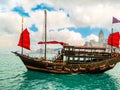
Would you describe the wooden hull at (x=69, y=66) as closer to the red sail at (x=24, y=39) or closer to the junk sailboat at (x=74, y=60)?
the junk sailboat at (x=74, y=60)

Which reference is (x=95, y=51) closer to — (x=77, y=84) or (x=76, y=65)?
(x=76, y=65)

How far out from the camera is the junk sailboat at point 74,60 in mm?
33781

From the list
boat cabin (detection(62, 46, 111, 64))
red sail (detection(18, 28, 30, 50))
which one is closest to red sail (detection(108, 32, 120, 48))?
boat cabin (detection(62, 46, 111, 64))

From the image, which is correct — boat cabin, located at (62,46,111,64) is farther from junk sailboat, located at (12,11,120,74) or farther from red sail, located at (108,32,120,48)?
red sail, located at (108,32,120,48)

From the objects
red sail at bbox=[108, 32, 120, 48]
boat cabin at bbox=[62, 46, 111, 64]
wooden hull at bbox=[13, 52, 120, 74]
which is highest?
red sail at bbox=[108, 32, 120, 48]

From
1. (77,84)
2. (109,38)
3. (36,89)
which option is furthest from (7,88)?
(109,38)

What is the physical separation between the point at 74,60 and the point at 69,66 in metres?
1.59

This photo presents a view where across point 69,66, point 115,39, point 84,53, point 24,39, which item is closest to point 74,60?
point 69,66

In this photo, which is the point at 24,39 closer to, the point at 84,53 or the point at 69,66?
the point at 69,66

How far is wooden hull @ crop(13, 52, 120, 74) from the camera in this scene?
33.7 metres

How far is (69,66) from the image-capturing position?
111 feet

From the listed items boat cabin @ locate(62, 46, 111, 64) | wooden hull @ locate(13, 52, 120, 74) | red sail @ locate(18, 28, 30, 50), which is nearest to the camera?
wooden hull @ locate(13, 52, 120, 74)

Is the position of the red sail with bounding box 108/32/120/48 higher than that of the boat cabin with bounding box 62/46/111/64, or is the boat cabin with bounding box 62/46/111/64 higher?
the red sail with bounding box 108/32/120/48

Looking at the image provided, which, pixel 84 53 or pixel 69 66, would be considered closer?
pixel 69 66
